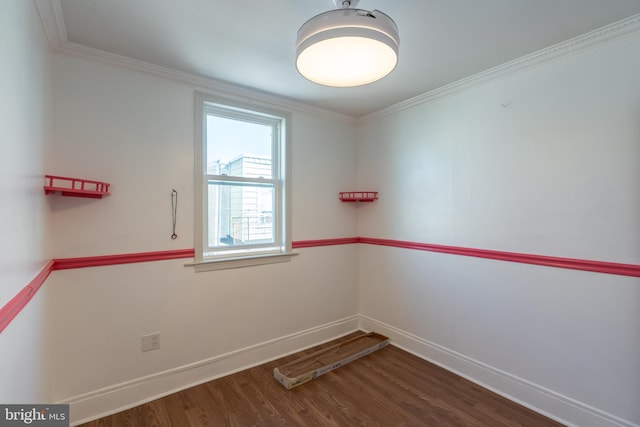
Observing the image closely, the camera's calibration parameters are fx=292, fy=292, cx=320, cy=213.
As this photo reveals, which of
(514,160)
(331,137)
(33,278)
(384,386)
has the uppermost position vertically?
(331,137)

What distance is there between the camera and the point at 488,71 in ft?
7.23

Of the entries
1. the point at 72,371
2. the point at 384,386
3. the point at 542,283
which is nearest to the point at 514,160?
the point at 542,283

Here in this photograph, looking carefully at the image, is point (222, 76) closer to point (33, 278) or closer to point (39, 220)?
point (39, 220)

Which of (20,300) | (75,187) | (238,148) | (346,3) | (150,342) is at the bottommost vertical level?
(150,342)

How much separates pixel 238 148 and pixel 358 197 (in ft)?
4.49

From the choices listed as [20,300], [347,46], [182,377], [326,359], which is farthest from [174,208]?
[326,359]

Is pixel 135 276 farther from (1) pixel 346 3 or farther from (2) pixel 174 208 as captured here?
(1) pixel 346 3

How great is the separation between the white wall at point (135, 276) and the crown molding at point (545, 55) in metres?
2.08

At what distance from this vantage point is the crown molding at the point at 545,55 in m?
1.66

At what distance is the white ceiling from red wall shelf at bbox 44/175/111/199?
0.87 m

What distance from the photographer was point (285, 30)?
1724mm

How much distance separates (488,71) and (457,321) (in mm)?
→ 2003

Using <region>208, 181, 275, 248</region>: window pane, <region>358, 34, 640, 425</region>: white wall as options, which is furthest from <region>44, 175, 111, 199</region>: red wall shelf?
<region>358, 34, 640, 425</region>: white wall

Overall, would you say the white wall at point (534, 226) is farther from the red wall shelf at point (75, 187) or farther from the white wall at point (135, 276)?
the red wall shelf at point (75, 187)
